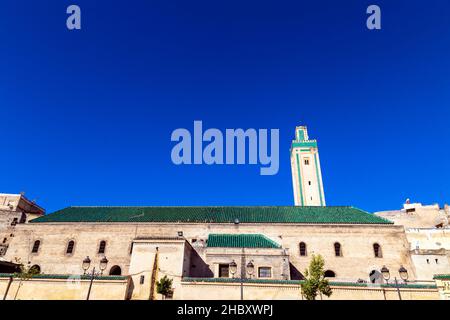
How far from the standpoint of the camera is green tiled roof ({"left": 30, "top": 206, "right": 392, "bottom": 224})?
34.9 metres

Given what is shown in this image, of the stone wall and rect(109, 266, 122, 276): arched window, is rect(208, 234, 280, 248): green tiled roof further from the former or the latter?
rect(109, 266, 122, 276): arched window

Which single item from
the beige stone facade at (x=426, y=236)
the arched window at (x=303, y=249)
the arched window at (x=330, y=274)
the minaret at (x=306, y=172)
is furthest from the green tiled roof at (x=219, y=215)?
the minaret at (x=306, y=172)

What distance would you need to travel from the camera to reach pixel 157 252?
27.5m

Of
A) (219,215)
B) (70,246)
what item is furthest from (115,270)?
(219,215)

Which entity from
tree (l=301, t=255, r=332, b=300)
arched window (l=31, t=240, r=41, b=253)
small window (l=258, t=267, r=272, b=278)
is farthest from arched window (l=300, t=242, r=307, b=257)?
arched window (l=31, t=240, r=41, b=253)

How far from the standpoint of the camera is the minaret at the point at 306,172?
2003 inches

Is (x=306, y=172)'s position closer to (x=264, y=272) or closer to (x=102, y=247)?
(x=264, y=272)

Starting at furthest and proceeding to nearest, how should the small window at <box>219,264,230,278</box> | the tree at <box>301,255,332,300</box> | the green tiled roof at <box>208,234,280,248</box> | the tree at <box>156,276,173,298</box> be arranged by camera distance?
the green tiled roof at <box>208,234,280,248</box> → the small window at <box>219,264,230,278</box> → the tree at <box>156,276,173,298</box> → the tree at <box>301,255,332,300</box>

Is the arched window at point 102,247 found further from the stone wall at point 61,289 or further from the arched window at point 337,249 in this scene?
the arched window at point 337,249

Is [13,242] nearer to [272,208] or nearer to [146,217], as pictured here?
[146,217]

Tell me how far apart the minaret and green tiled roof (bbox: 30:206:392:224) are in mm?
12930
